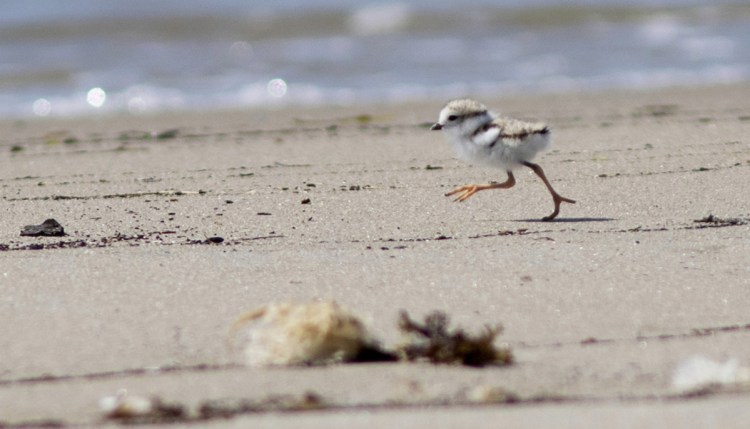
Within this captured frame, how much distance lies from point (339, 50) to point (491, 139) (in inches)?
476

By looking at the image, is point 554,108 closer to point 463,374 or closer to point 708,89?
point 708,89

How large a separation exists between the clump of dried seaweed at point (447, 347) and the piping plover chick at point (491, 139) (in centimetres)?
242

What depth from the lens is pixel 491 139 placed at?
19.6 feet

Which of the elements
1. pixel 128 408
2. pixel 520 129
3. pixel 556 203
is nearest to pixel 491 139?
pixel 520 129

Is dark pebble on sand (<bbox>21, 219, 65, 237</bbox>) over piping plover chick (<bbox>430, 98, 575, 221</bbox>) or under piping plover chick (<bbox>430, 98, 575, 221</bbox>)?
under

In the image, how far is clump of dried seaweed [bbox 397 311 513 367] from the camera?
3.30m

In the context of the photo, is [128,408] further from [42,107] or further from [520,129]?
[42,107]

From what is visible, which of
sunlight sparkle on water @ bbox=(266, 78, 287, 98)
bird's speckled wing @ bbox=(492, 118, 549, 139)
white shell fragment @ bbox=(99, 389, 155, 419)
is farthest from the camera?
sunlight sparkle on water @ bbox=(266, 78, 287, 98)

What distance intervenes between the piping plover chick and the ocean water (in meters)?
6.42

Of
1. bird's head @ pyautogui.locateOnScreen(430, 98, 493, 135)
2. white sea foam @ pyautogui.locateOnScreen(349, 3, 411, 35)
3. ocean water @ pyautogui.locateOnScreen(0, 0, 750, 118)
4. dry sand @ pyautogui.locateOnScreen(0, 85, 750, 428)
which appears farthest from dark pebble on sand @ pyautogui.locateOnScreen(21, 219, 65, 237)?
white sea foam @ pyautogui.locateOnScreen(349, 3, 411, 35)

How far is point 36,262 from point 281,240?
1.06 meters

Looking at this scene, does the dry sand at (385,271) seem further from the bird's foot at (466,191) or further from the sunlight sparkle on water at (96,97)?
the sunlight sparkle on water at (96,97)

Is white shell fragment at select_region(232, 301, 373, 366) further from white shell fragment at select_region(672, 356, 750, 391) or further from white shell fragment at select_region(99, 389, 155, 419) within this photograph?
white shell fragment at select_region(672, 356, 750, 391)

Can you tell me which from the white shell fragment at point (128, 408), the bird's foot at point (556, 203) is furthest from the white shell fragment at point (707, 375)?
the bird's foot at point (556, 203)
